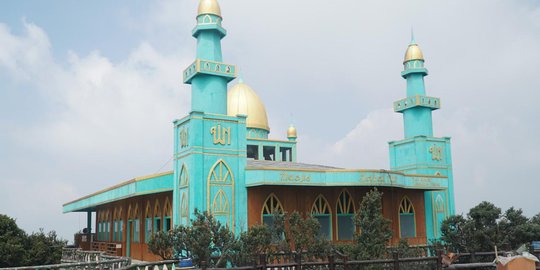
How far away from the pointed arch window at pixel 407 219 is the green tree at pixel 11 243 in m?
18.1

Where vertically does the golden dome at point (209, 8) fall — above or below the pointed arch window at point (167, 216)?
above

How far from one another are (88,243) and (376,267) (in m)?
29.1

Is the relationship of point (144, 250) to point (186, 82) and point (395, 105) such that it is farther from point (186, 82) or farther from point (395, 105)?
point (395, 105)

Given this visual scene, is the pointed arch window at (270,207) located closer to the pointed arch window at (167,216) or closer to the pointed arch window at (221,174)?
the pointed arch window at (221,174)

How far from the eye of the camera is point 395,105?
1339 inches

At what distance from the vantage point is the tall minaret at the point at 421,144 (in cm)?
3150

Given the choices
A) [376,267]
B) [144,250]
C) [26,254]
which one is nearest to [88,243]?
[144,250]

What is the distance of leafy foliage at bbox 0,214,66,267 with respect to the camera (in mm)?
22875

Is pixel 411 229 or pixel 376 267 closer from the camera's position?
pixel 376 267

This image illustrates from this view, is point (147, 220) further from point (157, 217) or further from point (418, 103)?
point (418, 103)

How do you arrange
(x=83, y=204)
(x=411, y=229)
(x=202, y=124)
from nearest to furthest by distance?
(x=202, y=124)
(x=411, y=229)
(x=83, y=204)

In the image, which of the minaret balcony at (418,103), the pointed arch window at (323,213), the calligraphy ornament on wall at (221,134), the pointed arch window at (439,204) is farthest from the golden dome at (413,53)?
the calligraphy ornament on wall at (221,134)

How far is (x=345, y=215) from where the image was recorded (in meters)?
26.2

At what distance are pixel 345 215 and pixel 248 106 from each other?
11473 millimetres
